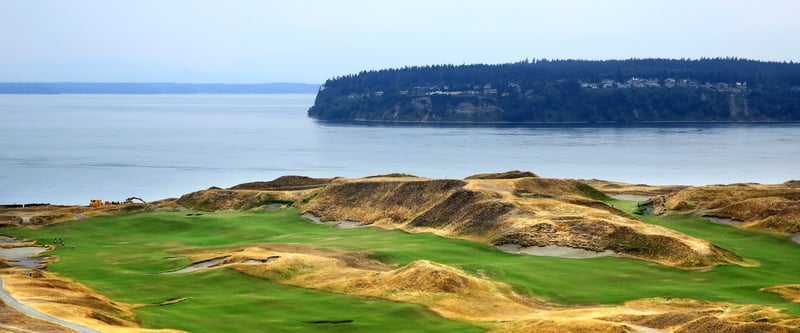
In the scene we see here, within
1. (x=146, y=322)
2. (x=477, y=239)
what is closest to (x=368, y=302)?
(x=146, y=322)

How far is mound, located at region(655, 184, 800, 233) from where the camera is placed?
64.9m

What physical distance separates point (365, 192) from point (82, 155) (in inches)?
4484

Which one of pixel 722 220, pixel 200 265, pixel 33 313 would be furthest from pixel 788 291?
pixel 33 313

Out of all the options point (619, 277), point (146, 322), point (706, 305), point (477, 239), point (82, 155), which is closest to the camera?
point (146, 322)

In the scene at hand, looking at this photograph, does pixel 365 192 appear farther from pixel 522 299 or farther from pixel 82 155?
pixel 82 155

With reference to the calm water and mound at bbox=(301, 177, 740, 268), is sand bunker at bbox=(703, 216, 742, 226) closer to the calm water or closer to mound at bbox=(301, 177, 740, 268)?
mound at bbox=(301, 177, 740, 268)

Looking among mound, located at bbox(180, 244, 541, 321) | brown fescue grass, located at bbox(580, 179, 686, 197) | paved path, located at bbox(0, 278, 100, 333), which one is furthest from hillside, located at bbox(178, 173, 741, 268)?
paved path, located at bbox(0, 278, 100, 333)

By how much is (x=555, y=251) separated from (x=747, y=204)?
19.5 meters

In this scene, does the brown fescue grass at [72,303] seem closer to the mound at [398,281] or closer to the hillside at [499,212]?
the mound at [398,281]

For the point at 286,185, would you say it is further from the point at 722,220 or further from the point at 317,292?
the point at 317,292

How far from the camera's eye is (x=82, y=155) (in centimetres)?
17738

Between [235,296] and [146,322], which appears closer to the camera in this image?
[146,322]

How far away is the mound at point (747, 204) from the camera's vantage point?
64875mm

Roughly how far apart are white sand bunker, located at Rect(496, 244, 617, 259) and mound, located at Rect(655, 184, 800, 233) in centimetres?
1538
